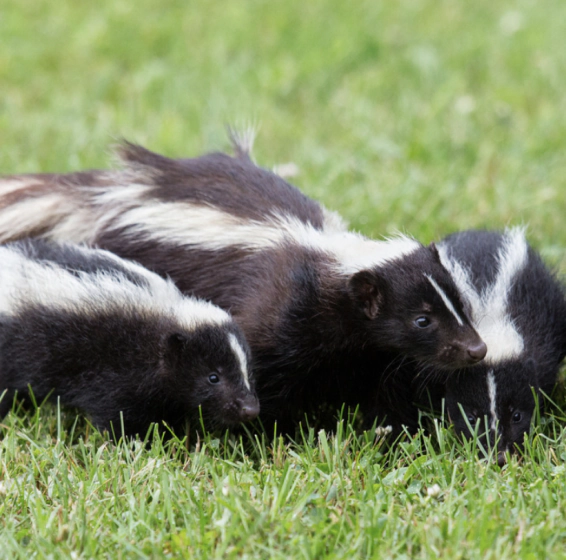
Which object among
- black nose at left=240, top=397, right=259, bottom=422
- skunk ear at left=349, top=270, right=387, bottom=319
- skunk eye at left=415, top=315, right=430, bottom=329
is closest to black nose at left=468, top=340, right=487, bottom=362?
skunk eye at left=415, top=315, right=430, bottom=329

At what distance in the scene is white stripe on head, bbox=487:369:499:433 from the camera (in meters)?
4.36

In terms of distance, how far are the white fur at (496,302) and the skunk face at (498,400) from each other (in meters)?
0.08

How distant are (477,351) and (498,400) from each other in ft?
1.05

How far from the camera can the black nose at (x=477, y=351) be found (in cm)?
423

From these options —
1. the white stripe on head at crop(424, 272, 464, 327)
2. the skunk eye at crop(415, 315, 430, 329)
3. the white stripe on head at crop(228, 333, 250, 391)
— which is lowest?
the white stripe on head at crop(228, 333, 250, 391)

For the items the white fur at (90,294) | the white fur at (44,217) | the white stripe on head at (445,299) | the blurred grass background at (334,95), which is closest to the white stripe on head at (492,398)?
the white stripe on head at (445,299)

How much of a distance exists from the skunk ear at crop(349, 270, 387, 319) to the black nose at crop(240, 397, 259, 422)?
68 centimetres

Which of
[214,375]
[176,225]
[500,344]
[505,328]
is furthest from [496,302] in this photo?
[176,225]

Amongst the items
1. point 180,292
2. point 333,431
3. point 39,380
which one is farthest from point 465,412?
point 39,380

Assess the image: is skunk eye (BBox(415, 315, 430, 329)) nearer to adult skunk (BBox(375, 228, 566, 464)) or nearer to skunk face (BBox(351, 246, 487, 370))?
skunk face (BBox(351, 246, 487, 370))

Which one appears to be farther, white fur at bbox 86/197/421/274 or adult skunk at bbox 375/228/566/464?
white fur at bbox 86/197/421/274

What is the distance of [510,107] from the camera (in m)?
8.49

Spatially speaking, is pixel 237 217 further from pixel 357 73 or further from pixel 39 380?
pixel 357 73

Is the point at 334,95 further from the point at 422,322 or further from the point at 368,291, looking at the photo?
the point at 422,322
